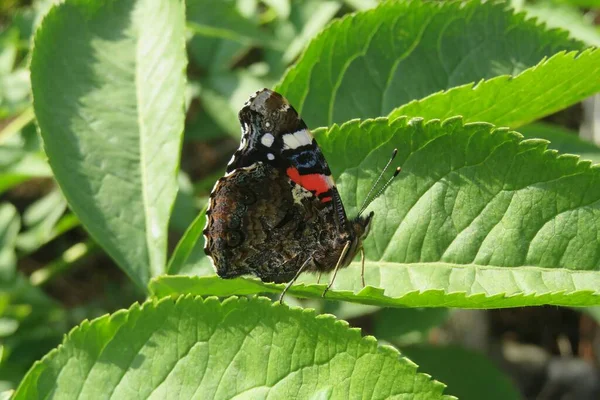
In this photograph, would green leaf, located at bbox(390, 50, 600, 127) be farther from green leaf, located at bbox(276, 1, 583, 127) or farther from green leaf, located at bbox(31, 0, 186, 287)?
green leaf, located at bbox(31, 0, 186, 287)

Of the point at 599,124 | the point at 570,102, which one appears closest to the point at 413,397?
the point at 570,102

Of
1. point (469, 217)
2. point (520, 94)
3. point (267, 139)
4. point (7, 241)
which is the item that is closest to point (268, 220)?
point (267, 139)

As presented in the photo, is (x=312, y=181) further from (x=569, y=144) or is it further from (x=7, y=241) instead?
(x=7, y=241)

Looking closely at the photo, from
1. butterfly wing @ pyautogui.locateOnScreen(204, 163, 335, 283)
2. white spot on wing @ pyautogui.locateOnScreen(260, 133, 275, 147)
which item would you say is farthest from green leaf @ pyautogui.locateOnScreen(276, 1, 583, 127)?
butterfly wing @ pyautogui.locateOnScreen(204, 163, 335, 283)

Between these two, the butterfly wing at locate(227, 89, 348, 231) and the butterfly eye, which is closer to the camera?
the butterfly wing at locate(227, 89, 348, 231)

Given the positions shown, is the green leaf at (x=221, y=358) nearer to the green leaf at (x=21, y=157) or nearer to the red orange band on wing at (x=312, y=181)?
the red orange band on wing at (x=312, y=181)

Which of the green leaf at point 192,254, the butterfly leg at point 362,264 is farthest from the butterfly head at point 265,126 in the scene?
the butterfly leg at point 362,264

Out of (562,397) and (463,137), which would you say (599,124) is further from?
(463,137)
